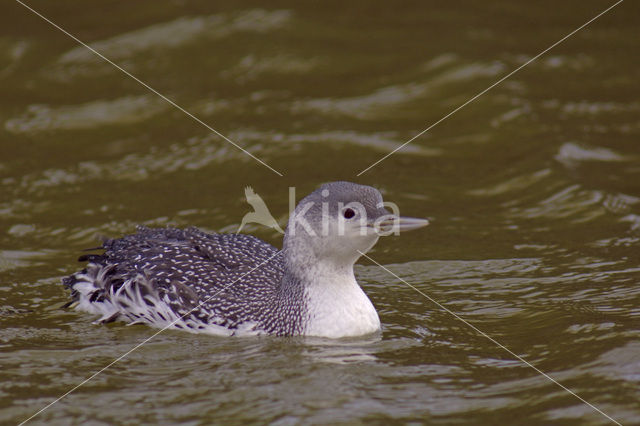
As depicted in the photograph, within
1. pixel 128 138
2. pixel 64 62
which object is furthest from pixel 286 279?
pixel 64 62

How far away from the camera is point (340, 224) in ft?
24.0

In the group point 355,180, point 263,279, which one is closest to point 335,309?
point 263,279

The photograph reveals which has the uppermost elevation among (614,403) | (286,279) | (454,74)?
(454,74)

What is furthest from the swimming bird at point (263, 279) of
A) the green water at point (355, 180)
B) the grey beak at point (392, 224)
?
the green water at point (355, 180)

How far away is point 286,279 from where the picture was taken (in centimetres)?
776

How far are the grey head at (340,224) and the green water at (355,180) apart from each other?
68 centimetres

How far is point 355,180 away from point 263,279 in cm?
344

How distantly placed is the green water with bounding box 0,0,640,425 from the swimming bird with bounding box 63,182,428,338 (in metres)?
0.16

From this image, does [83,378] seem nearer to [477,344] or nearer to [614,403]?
[477,344]

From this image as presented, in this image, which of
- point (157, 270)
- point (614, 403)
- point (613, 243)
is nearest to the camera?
point (614, 403)

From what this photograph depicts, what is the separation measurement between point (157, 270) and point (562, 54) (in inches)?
309

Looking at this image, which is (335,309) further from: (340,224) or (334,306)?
(340,224)

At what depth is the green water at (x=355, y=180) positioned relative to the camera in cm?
661

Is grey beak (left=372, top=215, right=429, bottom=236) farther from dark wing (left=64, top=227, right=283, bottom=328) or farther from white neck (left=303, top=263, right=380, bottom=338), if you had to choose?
dark wing (left=64, top=227, right=283, bottom=328)
